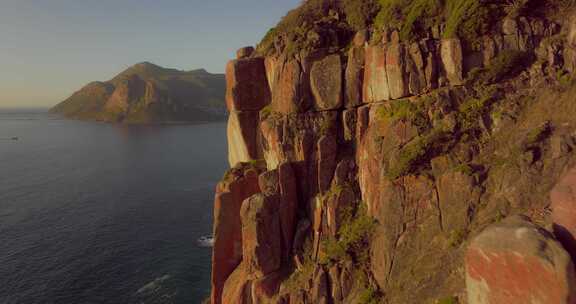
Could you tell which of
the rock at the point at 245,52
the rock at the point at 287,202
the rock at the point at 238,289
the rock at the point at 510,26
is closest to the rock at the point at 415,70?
the rock at the point at 510,26

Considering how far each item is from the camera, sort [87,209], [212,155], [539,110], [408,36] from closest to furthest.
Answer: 1. [539,110]
2. [408,36]
3. [87,209]
4. [212,155]

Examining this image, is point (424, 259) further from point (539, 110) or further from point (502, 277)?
point (539, 110)

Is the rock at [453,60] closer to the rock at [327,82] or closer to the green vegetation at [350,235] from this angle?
the rock at [327,82]

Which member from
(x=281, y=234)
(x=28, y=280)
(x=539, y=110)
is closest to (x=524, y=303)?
(x=539, y=110)

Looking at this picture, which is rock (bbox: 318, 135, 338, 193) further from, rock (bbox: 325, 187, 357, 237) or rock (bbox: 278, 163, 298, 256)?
rock (bbox: 278, 163, 298, 256)

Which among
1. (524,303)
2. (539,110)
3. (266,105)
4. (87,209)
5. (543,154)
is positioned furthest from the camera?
(87,209)

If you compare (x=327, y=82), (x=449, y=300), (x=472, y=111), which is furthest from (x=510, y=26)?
(x=449, y=300)
